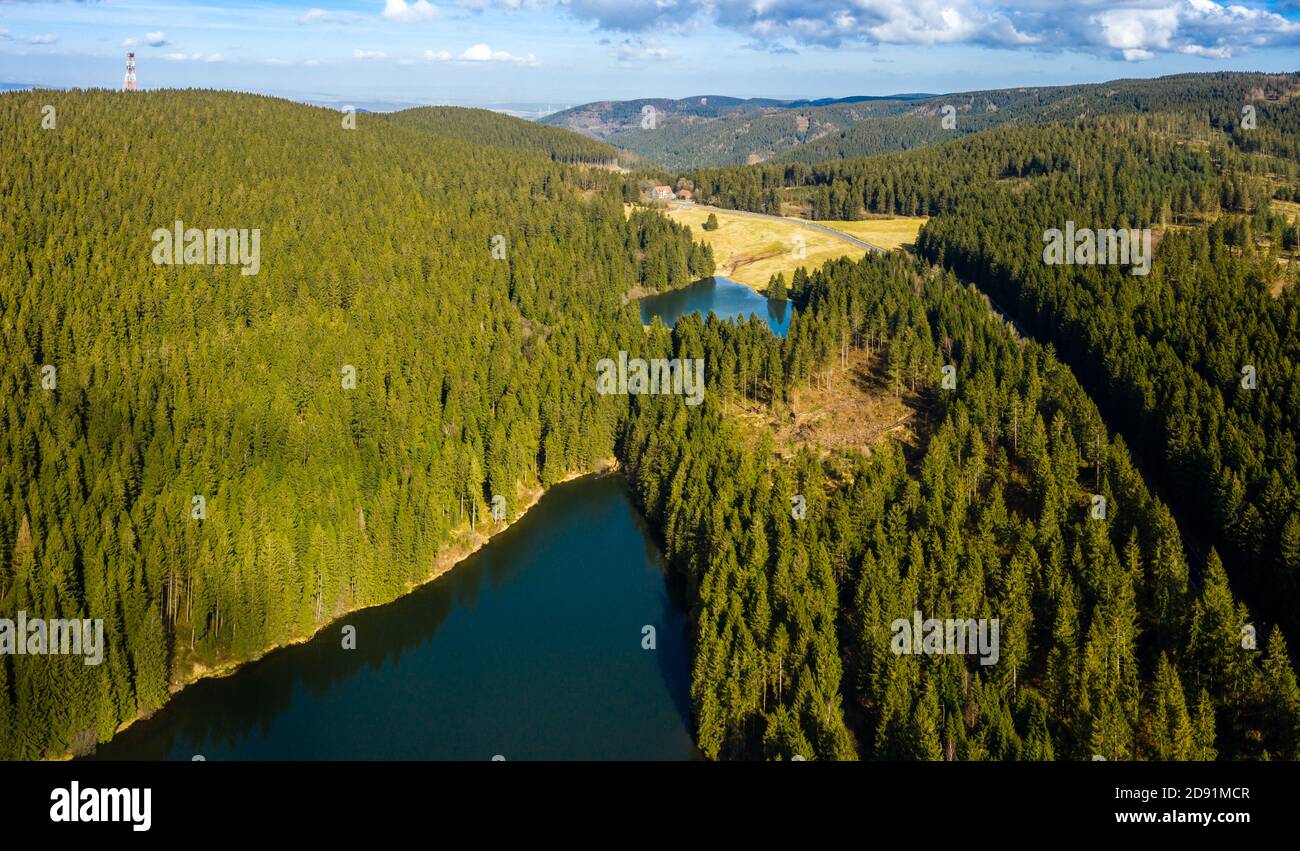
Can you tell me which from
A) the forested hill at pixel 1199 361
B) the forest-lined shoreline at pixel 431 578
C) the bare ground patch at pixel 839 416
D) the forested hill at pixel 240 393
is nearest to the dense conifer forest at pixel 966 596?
the forested hill at pixel 1199 361

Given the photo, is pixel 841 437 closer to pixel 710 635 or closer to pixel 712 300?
pixel 710 635

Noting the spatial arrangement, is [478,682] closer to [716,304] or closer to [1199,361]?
[1199,361]

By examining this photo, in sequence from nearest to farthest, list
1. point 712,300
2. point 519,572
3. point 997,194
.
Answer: point 519,572
point 712,300
point 997,194

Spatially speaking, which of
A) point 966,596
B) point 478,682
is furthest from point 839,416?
point 478,682

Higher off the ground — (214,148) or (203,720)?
(214,148)

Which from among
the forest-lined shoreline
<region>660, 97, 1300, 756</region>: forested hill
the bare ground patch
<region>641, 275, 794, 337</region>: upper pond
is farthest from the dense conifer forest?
<region>641, 275, 794, 337</region>: upper pond

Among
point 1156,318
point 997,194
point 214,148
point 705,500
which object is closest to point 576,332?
point 705,500
